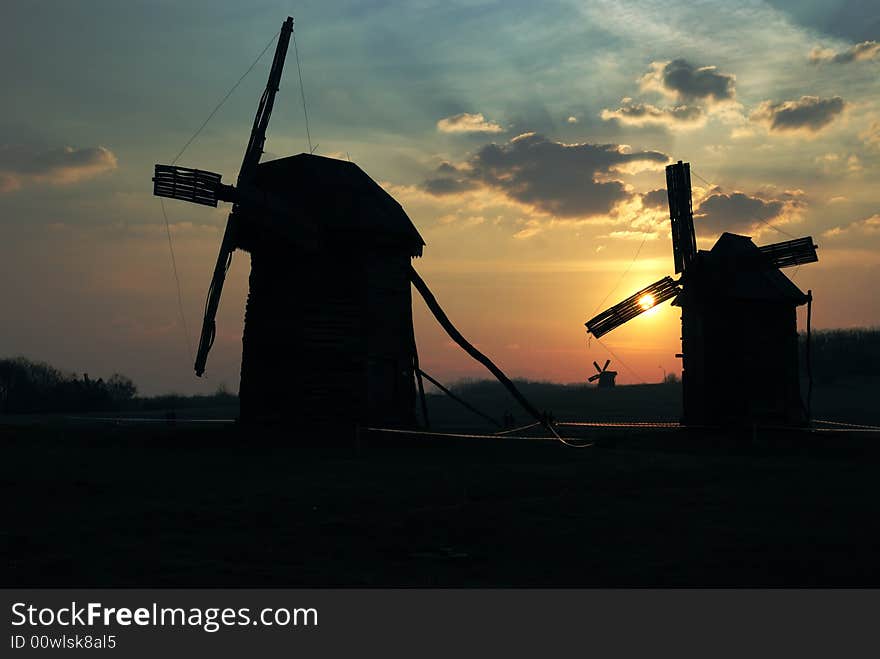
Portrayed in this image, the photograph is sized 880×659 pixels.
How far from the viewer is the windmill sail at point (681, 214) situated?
32.9m

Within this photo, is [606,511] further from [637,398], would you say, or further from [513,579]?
[637,398]

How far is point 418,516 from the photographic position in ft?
43.4

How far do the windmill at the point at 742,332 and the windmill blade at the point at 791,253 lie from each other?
0.03m

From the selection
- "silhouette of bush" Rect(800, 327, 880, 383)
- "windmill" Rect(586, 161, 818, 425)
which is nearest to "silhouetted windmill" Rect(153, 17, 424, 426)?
"windmill" Rect(586, 161, 818, 425)

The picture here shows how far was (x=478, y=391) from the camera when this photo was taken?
8862 cm

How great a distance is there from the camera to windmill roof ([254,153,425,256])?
84.1 feet

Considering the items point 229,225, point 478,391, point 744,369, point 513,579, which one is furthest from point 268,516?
point 478,391

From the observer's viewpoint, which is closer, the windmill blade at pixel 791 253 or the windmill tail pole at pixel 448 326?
the windmill tail pole at pixel 448 326

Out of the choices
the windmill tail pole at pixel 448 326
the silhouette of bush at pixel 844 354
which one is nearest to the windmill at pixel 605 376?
the silhouette of bush at pixel 844 354

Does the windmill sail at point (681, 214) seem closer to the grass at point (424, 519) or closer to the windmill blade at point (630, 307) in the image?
the windmill blade at point (630, 307)

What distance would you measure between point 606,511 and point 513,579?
4.68m

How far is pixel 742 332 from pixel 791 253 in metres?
3.25

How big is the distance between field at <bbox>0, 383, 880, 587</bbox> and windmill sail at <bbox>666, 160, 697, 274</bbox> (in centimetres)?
1027

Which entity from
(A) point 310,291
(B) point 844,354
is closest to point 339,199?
(A) point 310,291
